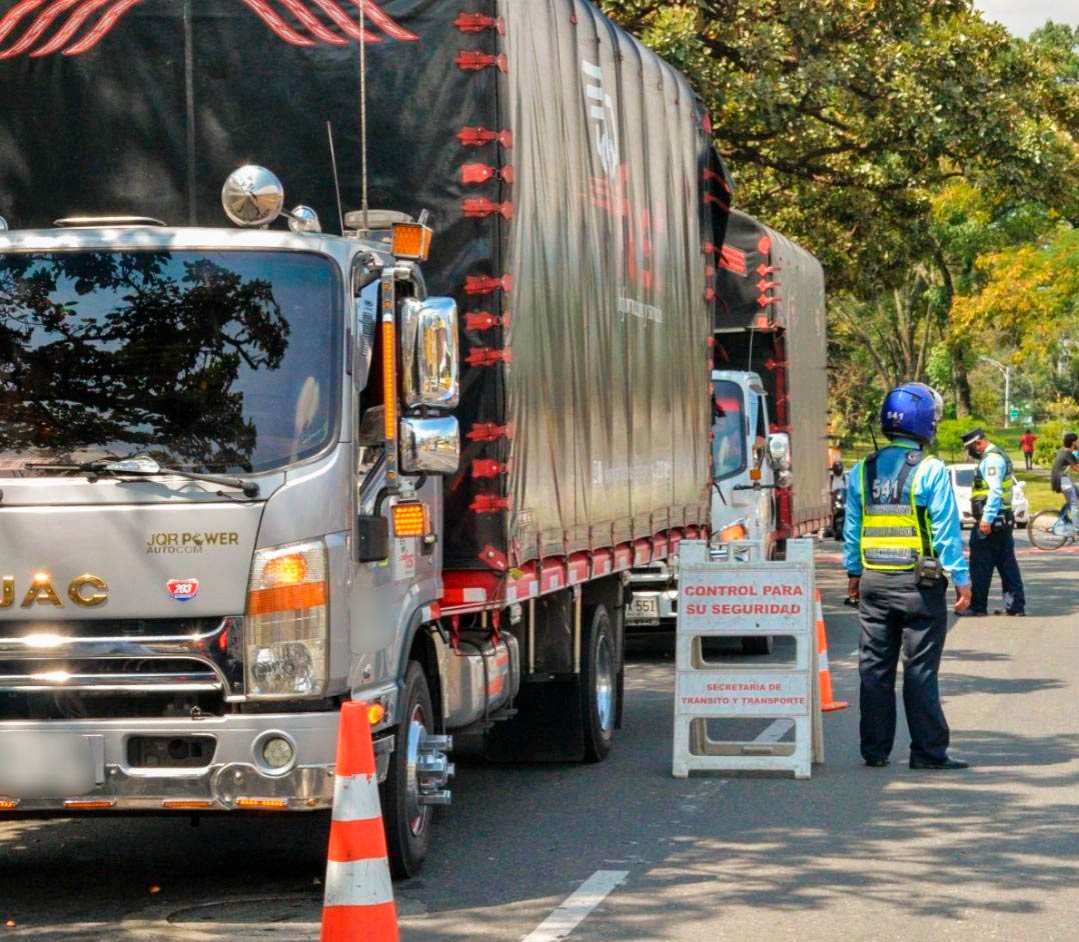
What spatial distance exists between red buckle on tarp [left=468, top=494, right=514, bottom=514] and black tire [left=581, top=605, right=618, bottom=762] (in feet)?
8.34

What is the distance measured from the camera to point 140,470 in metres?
6.89

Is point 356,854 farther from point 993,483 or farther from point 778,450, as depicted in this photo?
point 993,483

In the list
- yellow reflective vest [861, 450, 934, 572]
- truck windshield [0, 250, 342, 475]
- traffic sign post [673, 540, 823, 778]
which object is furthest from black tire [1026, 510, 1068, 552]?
truck windshield [0, 250, 342, 475]

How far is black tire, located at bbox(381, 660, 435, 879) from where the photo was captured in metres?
7.54

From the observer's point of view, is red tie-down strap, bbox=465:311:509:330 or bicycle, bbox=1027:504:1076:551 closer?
red tie-down strap, bbox=465:311:509:330

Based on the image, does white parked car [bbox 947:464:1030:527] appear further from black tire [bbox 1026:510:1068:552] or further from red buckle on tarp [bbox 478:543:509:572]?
red buckle on tarp [bbox 478:543:509:572]

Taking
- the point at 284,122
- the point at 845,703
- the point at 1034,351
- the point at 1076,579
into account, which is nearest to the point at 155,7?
the point at 284,122

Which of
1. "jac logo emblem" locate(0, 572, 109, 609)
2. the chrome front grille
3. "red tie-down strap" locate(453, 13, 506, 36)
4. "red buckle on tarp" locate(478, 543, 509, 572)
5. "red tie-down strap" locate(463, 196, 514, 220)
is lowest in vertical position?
the chrome front grille

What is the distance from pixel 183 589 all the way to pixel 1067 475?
28639 mm

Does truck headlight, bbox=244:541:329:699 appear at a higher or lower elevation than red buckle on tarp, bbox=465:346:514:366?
lower

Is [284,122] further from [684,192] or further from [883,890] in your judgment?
[684,192]

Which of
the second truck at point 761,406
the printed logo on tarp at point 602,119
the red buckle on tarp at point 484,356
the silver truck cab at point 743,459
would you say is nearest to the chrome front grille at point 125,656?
the red buckle on tarp at point 484,356

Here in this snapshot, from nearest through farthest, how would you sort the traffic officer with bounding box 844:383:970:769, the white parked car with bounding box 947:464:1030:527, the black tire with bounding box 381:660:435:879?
the black tire with bounding box 381:660:435:879 < the traffic officer with bounding box 844:383:970:769 < the white parked car with bounding box 947:464:1030:527

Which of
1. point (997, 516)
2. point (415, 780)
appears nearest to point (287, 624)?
point (415, 780)
